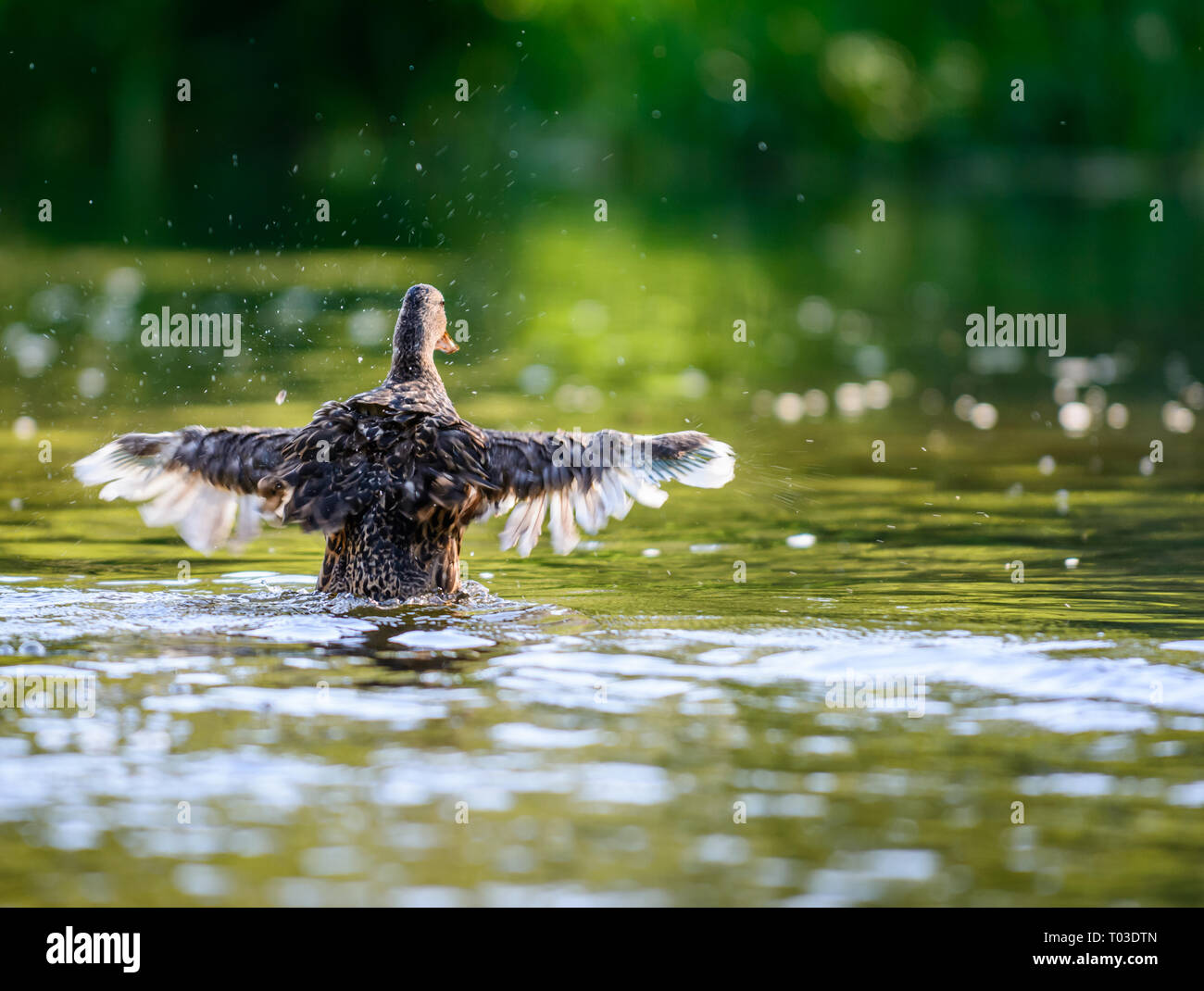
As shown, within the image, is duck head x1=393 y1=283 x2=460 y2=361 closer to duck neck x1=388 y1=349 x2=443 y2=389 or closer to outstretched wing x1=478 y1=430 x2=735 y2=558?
duck neck x1=388 y1=349 x2=443 y2=389

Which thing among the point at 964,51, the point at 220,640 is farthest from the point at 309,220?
the point at 220,640

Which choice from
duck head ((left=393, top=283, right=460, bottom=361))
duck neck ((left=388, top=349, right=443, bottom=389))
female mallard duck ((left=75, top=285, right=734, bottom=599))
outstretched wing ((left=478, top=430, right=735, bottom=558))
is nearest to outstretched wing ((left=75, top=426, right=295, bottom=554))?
female mallard duck ((left=75, top=285, right=734, bottom=599))

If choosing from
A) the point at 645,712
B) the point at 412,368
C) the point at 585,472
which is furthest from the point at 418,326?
the point at 645,712

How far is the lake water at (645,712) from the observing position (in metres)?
6.20

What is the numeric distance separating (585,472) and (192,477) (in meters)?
2.24

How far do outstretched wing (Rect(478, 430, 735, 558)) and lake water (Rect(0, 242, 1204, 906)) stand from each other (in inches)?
17.2

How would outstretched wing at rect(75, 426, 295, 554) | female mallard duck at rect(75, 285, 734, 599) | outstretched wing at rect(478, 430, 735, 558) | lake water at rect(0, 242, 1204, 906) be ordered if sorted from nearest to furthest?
lake water at rect(0, 242, 1204, 906) → female mallard duck at rect(75, 285, 734, 599) → outstretched wing at rect(478, 430, 735, 558) → outstretched wing at rect(75, 426, 295, 554)

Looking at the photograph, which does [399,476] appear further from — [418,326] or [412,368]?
[418,326]

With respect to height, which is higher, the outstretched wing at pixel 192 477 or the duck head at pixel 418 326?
the duck head at pixel 418 326

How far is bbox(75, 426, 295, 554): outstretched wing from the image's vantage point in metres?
10.4

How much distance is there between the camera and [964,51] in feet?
209

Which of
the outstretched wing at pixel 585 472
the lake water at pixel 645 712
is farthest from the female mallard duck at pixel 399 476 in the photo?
the lake water at pixel 645 712

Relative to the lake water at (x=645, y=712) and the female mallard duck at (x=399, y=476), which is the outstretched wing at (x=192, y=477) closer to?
the female mallard duck at (x=399, y=476)
